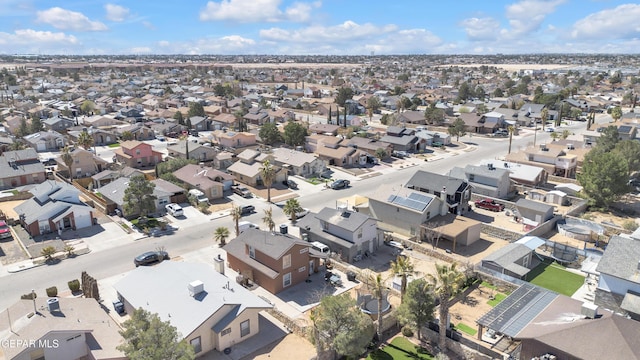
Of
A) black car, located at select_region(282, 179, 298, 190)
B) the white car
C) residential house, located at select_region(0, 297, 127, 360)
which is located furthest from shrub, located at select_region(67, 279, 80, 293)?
black car, located at select_region(282, 179, 298, 190)

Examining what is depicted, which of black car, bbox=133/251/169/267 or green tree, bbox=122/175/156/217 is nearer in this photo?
black car, bbox=133/251/169/267

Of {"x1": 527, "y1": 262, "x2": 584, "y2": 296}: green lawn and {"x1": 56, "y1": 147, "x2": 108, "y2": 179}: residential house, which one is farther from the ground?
{"x1": 56, "y1": 147, "x2": 108, "y2": 179}: residential house

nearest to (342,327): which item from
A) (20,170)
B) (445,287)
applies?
(445,287)

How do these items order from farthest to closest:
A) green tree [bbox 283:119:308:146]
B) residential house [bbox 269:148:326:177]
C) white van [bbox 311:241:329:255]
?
green tree [bbox 283:119:308:146], residential house [bbox 269:148:326:177], white van [bbox 311:241:329:255]

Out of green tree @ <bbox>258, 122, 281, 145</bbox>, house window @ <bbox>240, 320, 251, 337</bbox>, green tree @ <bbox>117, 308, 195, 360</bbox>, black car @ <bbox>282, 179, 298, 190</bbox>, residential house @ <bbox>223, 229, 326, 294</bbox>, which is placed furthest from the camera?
green tree @ <bbox>258, 122, 281, 145</bbox>

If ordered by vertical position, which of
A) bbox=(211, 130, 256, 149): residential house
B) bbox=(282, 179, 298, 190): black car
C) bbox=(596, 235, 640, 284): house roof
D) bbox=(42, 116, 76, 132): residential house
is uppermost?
bbox=(42, 116, 76, 132): residential house

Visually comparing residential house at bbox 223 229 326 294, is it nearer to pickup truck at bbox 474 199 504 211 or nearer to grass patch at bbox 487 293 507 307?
grass patch at bbox 487 293 507 307

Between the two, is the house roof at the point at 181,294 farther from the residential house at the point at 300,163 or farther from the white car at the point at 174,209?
the residential house at the point at 300,163
